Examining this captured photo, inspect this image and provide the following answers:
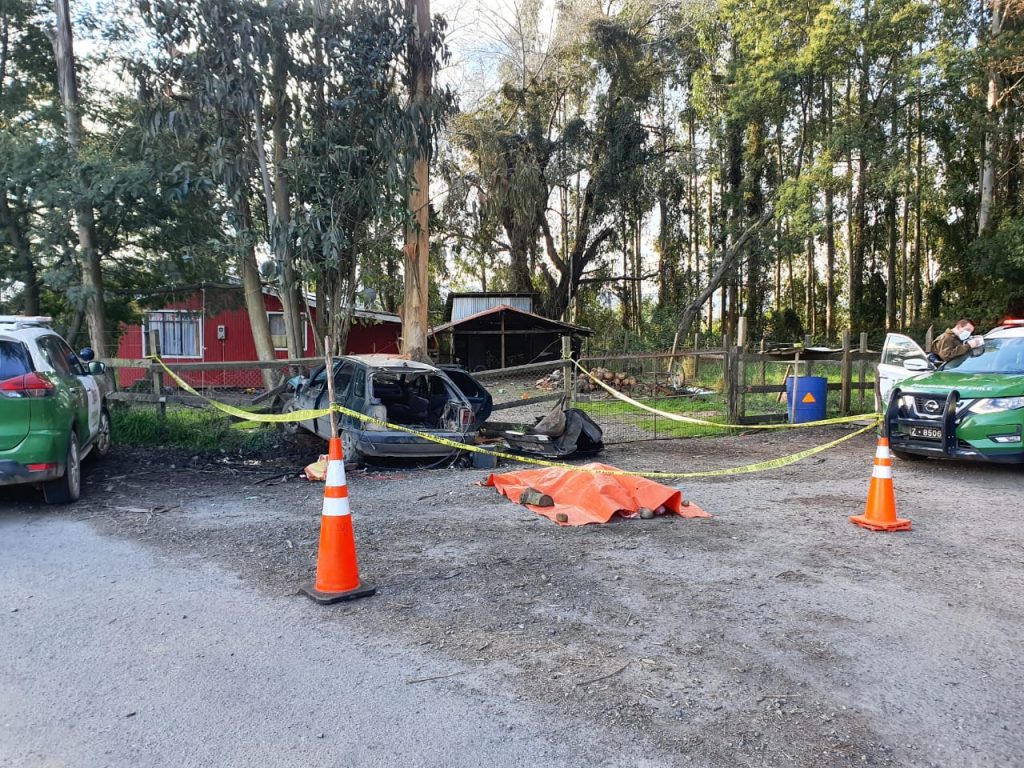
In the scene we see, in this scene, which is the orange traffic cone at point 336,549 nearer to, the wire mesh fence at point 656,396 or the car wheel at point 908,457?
the wire mesh fence at point 656,396

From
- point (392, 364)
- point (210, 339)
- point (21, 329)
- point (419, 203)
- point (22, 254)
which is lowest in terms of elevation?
point (392, 364)

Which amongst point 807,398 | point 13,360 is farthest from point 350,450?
point 807,398

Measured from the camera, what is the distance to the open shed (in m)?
27.4

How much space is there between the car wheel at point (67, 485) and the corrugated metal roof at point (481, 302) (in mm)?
24280

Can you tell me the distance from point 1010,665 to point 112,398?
1115cm

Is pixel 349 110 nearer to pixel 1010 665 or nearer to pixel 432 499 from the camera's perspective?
pixel 432 499

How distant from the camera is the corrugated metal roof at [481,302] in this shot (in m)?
30.8

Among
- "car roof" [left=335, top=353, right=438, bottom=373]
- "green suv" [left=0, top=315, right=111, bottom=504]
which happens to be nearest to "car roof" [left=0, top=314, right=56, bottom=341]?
"green suv" [left=0, top=315, right=111, bottom=504]

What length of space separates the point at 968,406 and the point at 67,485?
31.7ft

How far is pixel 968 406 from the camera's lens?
8.20 m

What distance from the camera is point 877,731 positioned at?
2885 mm

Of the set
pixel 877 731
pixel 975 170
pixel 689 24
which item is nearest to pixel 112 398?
pixel 877 731

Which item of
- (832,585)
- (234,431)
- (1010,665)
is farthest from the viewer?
(234,431)

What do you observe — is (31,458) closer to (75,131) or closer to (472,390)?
(472,390)
